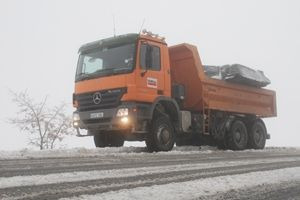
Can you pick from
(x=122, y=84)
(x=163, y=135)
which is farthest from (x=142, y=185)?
(x=163, y=135)

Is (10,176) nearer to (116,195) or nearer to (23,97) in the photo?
(116,195)

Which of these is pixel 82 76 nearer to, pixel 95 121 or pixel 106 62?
pixel 106 62

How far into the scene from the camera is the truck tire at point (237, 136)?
13856 mm

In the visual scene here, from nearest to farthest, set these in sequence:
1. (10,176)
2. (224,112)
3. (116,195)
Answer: (116,195) < (10,176) < (224,112)

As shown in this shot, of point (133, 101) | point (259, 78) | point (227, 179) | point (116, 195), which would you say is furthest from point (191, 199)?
point (259, 78)

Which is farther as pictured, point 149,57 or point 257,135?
point 257,135

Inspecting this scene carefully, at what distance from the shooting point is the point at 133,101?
10.4 metres

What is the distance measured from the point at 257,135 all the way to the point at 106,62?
263 inches

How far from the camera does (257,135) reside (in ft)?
49.8

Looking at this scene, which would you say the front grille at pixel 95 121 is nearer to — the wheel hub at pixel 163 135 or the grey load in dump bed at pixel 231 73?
the wheel hub at pixel 163 135

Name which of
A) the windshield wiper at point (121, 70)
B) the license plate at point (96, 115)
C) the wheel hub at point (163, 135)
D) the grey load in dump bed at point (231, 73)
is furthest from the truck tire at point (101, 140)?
the grey load in dump bed at point (231, 73)

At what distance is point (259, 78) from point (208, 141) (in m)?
2.75

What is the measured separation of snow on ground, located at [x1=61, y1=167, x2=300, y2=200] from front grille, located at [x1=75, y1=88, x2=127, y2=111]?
5.46 meters

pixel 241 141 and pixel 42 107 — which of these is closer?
pixel 241 141
